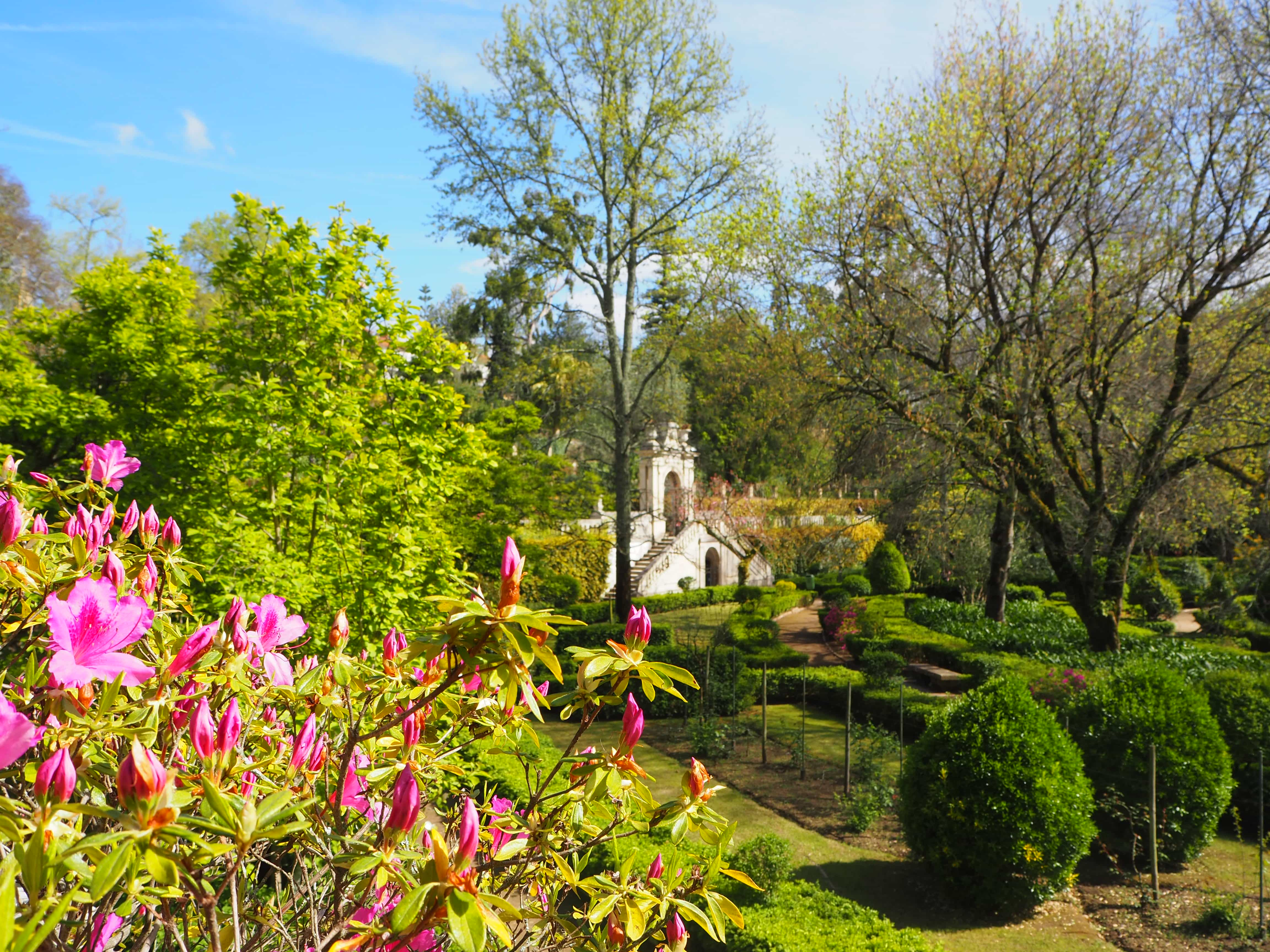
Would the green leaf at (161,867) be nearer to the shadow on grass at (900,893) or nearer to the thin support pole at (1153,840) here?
the shadow on grass at (900,893)

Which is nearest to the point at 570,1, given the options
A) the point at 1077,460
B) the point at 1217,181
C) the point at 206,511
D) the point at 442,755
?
the point at 1217,181

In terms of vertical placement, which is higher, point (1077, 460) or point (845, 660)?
Result: point (1077, 460)

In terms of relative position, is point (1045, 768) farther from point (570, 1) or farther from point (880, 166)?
point (570, 1)

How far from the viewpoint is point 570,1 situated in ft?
51.4

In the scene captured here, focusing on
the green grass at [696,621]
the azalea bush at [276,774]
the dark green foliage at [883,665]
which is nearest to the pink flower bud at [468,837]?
the azalea bush at [276,774]

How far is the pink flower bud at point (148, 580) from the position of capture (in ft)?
5.44

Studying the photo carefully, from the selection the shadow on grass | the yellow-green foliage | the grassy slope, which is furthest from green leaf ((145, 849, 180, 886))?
the yellow-green foliage

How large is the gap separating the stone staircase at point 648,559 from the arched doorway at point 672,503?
84cm

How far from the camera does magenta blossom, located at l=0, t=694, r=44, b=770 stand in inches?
38.2

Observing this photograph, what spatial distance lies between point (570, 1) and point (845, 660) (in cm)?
1494

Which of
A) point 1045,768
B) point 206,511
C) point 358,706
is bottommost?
point 1045,768

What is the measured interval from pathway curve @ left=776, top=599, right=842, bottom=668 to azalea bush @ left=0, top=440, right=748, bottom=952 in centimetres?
1330

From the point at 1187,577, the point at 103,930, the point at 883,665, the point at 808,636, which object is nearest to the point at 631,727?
the point at 103,930

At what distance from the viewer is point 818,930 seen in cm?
444
